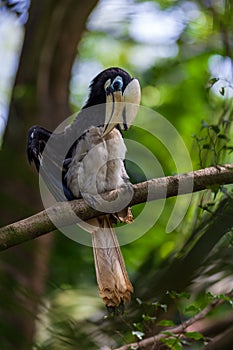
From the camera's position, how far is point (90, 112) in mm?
3111

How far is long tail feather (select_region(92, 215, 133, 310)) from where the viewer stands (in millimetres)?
2562

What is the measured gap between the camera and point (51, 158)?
3082 millimetres

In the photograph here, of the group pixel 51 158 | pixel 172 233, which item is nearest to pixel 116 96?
pixel 51 158

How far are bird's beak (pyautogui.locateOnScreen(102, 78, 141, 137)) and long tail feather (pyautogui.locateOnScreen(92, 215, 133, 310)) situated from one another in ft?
1.31

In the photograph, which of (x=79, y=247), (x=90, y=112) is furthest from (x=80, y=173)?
(x=79, y=247)

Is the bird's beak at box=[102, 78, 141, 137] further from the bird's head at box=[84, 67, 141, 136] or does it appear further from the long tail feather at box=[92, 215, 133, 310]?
the long tail feather at box=[92, 215, 133, 310]

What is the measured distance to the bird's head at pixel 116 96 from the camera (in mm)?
2719

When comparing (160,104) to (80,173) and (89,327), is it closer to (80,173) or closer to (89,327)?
(80,173)

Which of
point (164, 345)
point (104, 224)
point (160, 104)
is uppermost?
point (160, 104)

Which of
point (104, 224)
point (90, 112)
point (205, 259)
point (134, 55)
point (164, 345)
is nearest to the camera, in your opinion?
point (205, 259)

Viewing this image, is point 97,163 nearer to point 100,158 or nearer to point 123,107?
point 100,158

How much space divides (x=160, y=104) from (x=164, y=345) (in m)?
3.38

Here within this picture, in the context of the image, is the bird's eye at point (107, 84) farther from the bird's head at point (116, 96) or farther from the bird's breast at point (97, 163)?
the bird's breast at point (97, 163)

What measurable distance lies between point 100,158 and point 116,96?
0.89 ft
